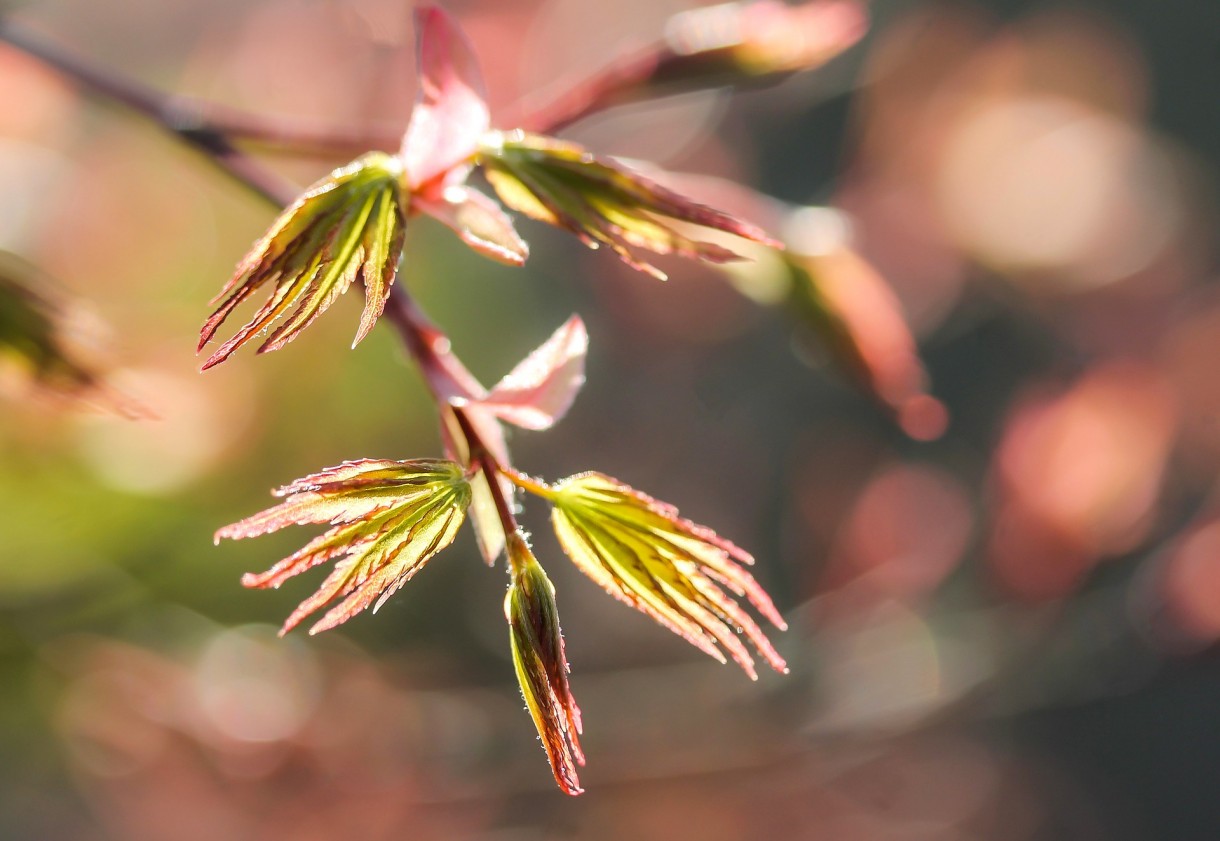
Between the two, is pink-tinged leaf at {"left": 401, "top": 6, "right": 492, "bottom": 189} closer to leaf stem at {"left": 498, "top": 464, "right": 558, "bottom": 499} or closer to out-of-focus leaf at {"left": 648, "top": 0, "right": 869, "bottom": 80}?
leaf stem at {"left": 498, "top": 464, "right": 558, "bottom": 499}

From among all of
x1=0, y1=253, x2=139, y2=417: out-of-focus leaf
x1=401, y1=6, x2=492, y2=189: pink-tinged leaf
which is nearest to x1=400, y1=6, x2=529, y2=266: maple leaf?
x1=401, y1=6, x2=492, y2=189: pink-tinged leaf

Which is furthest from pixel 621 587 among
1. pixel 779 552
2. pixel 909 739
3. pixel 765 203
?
pixel 779 552

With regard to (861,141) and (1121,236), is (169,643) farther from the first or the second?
(1121,236)

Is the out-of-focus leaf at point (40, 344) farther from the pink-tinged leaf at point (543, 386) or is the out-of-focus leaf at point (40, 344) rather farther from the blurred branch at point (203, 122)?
the pink-tinged leaf at point (543, 386)

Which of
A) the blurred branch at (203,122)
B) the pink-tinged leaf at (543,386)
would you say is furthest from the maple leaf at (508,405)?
the blurred branch at (203,122)

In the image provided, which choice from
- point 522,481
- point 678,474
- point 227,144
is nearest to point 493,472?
point 522,481
